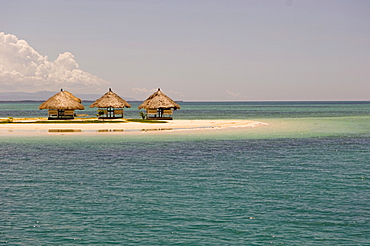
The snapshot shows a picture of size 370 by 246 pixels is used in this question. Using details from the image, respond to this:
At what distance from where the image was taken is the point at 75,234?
10.5 meters

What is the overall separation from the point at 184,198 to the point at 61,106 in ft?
143

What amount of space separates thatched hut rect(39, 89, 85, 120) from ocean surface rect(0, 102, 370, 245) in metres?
30.0

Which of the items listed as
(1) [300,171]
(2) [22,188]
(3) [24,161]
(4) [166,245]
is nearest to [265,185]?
(1) [300,171]

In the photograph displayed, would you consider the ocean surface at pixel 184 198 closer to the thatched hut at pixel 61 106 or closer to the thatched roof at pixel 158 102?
the thatched hut at pixel 61 106

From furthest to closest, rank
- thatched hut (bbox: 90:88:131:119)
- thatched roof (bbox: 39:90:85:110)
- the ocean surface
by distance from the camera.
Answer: thatched hut (bbox: 90:88:131:119)
thatched roof (bbox: 39:90:85:110)
the ocean surface

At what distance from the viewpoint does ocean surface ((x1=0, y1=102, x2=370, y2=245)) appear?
1053 centimetres

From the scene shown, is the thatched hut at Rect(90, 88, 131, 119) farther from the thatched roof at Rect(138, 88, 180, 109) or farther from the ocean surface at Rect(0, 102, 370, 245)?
the ocean surface at Rect(0, 102, 370, 245)

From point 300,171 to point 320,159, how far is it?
4.42 metres

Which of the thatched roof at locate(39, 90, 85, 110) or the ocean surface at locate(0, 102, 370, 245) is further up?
the thatched roof at locate(39, 90, 85, 110)

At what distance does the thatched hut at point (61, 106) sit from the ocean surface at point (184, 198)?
3001cm

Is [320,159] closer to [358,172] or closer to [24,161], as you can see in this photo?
[358,172]

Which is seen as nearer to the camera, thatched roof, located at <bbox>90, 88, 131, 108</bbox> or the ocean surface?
the ocean surface

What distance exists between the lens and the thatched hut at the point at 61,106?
180ft

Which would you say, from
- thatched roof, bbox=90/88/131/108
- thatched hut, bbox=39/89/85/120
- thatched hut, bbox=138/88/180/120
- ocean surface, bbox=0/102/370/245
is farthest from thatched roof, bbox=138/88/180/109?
ocean surface, bbox=0/102/370/245
